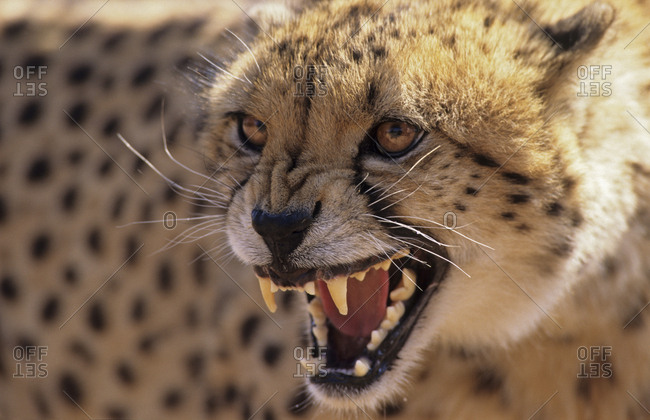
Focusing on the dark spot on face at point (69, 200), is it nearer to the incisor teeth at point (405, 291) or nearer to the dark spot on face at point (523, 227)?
the incisor teeth at point (405, 291)

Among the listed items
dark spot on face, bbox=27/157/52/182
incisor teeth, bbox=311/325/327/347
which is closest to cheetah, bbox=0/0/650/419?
incisor teeth, bbox=311/325/327/347

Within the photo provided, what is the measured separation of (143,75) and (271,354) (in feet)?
3.62

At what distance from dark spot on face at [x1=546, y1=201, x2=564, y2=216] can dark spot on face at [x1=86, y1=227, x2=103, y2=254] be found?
160cm

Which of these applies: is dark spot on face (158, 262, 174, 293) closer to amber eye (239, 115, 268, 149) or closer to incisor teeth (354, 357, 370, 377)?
amber eye (239, 115, 268, 149)

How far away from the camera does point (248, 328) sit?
274cm

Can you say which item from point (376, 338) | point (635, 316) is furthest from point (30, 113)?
point (635, 316)

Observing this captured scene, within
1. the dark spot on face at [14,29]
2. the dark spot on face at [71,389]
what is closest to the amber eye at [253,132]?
the dark spot on face at [71,389]

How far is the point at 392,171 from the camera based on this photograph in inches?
79.4

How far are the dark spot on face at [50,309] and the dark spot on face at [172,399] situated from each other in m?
0.48

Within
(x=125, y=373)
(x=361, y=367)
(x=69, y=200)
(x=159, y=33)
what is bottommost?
(x=125, y=373)

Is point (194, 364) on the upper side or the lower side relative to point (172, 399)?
upper

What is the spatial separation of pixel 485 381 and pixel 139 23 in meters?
1.79

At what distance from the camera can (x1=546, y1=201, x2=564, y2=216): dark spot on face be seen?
6.69 ft

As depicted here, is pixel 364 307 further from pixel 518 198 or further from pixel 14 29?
pixel 14 29
